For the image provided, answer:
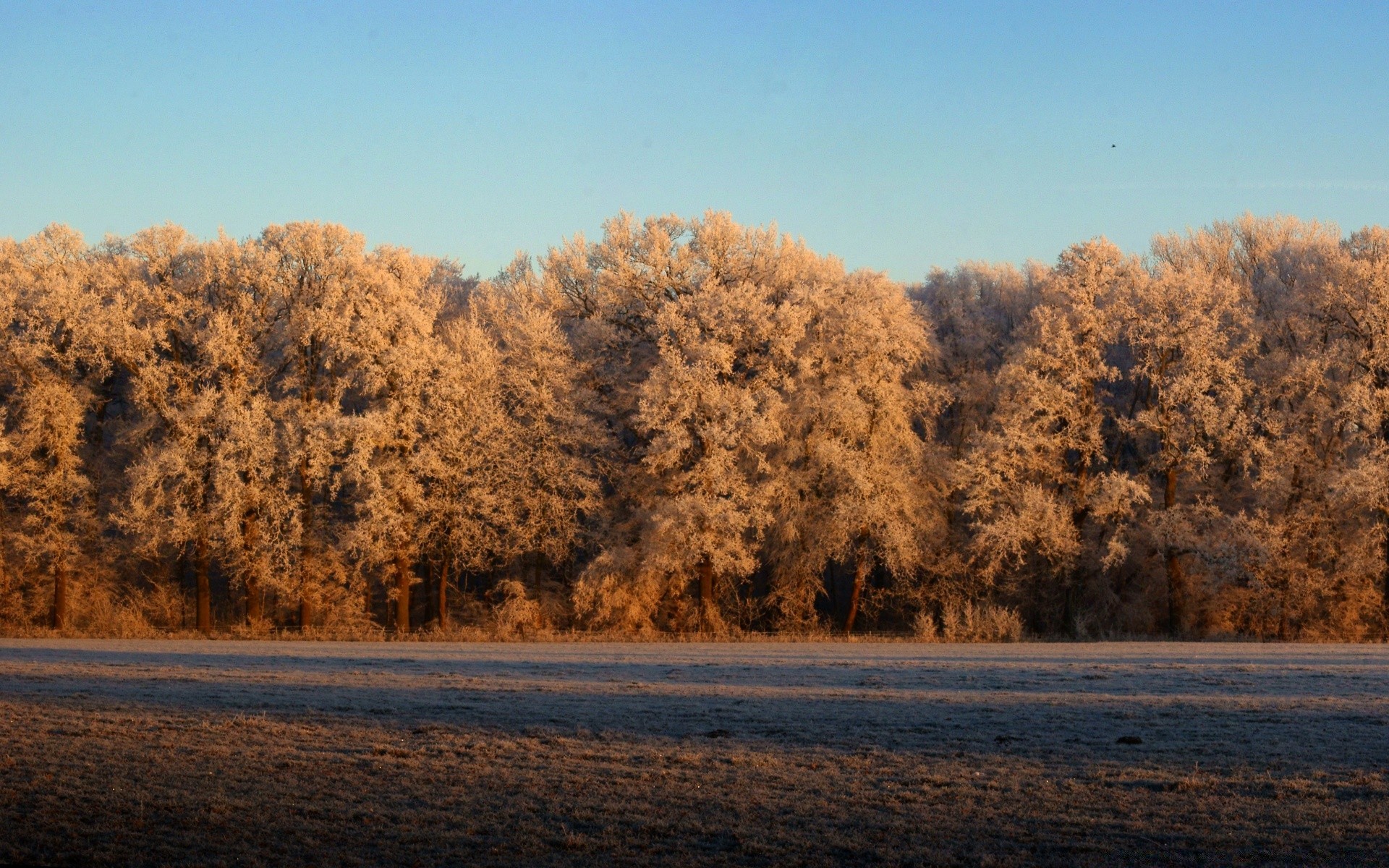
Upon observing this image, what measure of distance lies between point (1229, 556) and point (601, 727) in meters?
30.4

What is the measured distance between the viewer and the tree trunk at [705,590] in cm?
4328

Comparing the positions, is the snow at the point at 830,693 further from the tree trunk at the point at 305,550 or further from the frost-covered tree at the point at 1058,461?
the tree trunk at the point at 305,550

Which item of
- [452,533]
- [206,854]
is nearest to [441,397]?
[452,533]

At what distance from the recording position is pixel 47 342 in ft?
141

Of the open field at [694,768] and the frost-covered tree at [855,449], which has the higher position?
the frost-covered tree at [855,449]

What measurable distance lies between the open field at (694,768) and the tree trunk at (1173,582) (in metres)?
18.2

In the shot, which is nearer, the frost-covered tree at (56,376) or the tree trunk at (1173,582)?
the tree trunk at (1173,582)

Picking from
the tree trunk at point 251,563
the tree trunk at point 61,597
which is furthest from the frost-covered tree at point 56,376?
the tree trunk at point 251,563

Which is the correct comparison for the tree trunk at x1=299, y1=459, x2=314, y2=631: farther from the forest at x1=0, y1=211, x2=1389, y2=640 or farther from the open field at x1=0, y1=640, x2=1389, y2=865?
the open field at x1=0, y1=640, x2=1389, y2=865

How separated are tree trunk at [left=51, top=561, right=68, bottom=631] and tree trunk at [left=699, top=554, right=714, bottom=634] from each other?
21955 mm

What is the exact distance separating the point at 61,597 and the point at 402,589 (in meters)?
11.9

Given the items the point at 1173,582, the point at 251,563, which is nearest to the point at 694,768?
the point at 251,563

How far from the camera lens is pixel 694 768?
13.4 metres

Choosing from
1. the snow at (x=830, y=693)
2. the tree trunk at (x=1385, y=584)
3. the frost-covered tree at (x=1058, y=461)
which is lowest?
the snow at (x=830, y=693)
